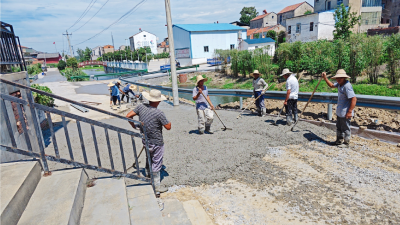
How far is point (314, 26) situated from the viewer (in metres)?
40.3

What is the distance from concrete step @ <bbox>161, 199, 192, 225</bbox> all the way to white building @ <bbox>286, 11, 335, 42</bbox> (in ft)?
131

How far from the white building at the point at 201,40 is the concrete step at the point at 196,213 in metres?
42.5

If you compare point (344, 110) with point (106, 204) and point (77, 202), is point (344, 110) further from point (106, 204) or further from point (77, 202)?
point (77, 202)

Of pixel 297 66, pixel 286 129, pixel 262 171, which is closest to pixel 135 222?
pixel 262 171

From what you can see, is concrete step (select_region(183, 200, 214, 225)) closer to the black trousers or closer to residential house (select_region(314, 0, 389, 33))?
the black trousers

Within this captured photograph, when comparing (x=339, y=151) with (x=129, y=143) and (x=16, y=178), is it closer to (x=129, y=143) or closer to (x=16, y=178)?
(x=129, y=143)

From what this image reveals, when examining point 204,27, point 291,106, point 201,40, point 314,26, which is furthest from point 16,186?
point 204,27

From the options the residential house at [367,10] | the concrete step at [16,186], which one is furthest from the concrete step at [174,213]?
the residential house at [367,10]

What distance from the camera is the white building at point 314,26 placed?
39438 mm

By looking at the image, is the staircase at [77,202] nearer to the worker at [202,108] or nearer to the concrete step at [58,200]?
the concrete step at [58,200]

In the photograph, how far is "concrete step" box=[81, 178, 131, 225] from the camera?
117 inches

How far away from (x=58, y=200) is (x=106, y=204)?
562 mm

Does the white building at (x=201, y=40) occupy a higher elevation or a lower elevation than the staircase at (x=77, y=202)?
higher

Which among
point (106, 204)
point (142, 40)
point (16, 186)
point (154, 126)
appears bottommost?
point (106, 204)
